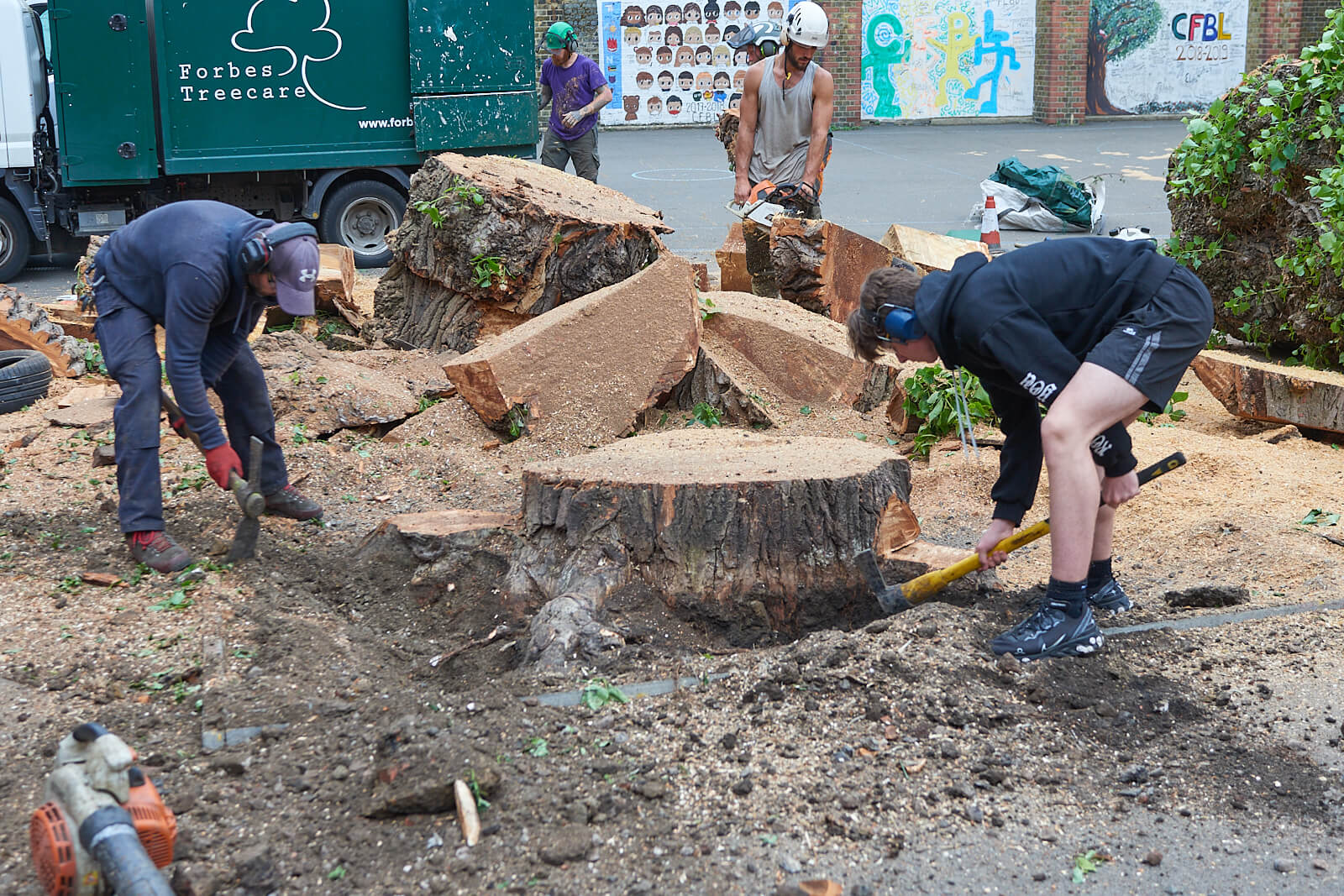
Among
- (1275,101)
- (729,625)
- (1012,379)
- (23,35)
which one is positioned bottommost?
(729,625)

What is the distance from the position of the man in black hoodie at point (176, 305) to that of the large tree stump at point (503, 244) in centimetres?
225

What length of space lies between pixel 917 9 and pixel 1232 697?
21.2 metres

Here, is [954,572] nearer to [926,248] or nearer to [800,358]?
[800,358]

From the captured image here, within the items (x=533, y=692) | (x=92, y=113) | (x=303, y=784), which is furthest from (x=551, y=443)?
(x=92, y=113)

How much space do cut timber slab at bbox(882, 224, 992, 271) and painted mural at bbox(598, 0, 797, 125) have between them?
14250 millimetres

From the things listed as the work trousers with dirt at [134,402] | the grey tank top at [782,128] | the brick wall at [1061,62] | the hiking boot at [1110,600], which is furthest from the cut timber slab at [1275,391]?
the brick wall at [1061,62]

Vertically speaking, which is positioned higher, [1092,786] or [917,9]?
[917,9]

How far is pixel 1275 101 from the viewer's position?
6.21 meters

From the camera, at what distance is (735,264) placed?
800cm

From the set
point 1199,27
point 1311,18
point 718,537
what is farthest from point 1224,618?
point 1311,18

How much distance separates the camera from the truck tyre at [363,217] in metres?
10.6

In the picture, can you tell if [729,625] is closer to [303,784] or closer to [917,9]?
[303,784]

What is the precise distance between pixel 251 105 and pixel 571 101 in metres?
2.84

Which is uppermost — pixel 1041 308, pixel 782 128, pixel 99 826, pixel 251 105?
pixel 251 105
